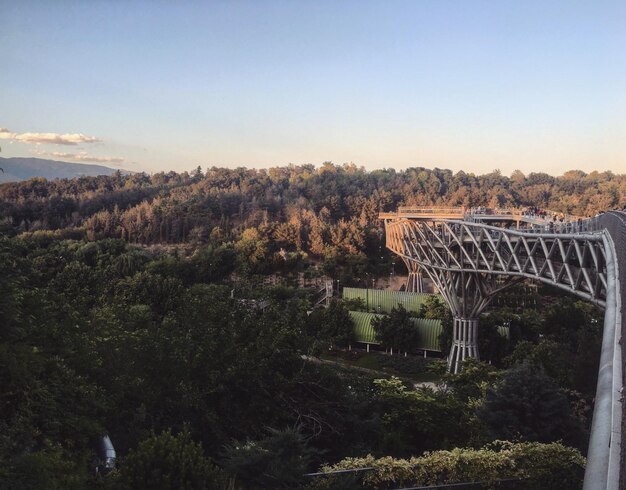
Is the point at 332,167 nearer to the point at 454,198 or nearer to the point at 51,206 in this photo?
the point at 454,198

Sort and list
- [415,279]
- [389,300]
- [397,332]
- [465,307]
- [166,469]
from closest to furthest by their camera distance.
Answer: [166,469] < [465,307] < [397,332] < [389,300] < [415,279]

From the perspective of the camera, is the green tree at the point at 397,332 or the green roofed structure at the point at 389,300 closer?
the green tree at the point at 397,332

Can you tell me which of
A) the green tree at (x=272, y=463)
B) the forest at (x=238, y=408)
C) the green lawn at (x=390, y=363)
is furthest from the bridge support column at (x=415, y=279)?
the green tree at (x=272, y=463)

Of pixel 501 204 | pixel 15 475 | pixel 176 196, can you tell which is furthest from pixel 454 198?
pixel 15 475

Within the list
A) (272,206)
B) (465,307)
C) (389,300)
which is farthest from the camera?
(272,206)

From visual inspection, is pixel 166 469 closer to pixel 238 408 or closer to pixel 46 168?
pixel 238 408

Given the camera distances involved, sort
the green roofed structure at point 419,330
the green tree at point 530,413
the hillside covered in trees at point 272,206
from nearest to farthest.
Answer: the green tree at point 530,413
the green roofed structure at point 419,330
the hillside covered in trees at point 272,206

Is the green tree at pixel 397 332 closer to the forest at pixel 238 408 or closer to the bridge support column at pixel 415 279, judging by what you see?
the forest at pixel 238 408

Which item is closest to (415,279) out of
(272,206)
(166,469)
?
(272,206)
